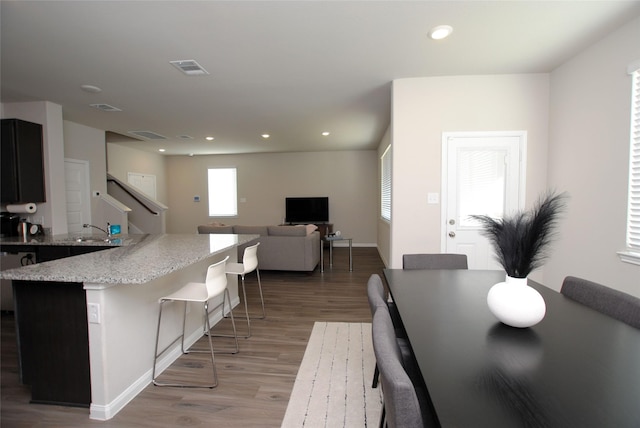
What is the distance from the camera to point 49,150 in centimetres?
412

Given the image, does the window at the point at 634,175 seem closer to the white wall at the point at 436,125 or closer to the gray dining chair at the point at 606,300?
the white wall at the point at 436,125

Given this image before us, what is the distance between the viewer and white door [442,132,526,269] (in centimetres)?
337

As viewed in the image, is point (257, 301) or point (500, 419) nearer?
point (500, 419)

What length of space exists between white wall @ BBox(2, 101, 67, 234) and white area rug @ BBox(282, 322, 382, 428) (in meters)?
4.19

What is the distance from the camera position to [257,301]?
3861 millimetres

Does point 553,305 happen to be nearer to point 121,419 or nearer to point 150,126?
point 121,419

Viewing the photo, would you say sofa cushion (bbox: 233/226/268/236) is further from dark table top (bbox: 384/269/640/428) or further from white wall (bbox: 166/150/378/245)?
dark table top (bbox: 384/269/640/428)

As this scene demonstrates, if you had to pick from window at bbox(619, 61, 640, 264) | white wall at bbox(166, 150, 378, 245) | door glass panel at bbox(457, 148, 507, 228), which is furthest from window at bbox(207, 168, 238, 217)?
window at bbox(619, 61, 640, 264)

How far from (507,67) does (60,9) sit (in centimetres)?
402

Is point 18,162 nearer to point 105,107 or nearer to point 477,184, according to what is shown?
point 105,107

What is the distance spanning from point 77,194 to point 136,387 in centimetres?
476

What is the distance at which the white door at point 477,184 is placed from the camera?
337 cm

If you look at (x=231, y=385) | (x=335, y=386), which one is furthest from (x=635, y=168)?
(x=231, y=385)

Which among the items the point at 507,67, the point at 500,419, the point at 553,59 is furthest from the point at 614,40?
the point at 500,419
